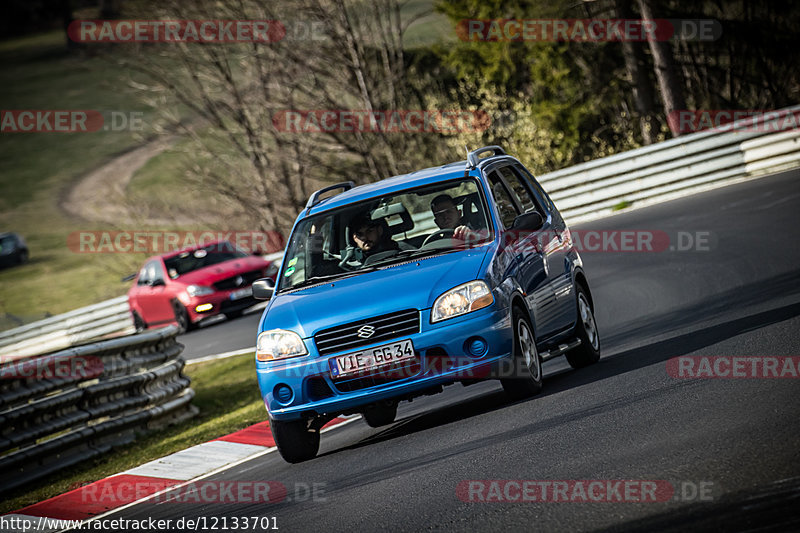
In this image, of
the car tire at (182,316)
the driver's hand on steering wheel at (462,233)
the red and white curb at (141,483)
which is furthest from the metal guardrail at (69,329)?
the driver's hand on steering wheel at (462,233)

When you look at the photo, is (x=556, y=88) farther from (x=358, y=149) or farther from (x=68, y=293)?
(x=68, y=293)

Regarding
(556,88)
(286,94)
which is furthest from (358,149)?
(556,88)

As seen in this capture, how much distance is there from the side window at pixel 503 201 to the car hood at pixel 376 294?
2.45 feet

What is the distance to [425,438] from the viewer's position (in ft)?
26.4

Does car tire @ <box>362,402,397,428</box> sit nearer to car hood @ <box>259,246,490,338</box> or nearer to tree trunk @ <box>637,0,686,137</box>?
car hood @ <box>259,246,490,338</box>

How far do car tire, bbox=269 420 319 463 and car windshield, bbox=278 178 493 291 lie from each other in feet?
3.75

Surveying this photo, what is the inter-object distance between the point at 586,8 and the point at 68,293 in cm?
2641

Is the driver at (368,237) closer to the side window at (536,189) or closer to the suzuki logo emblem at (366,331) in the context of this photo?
the suzuki logo emblem at (366,331)

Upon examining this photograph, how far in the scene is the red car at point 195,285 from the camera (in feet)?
74.1

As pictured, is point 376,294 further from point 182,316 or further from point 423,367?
point 182,316

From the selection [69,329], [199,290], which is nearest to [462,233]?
[199,290]

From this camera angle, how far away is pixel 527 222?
8430mm

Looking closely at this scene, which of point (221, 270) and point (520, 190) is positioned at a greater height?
point (520, 190)

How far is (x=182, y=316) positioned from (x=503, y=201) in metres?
15.3
